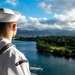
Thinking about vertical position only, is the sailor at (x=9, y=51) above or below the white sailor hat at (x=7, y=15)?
below

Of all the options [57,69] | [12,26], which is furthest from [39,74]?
[12,26]

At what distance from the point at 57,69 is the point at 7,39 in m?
14.7

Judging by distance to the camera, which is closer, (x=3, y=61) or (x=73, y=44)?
(x=3, y=61)

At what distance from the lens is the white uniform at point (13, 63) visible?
520 mm

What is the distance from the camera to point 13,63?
0.53 metres

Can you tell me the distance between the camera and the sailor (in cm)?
52

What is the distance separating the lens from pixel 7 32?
58cm

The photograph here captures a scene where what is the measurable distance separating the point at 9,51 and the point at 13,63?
30mm

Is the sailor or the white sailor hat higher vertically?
the white sailor hat

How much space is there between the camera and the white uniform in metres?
0.52

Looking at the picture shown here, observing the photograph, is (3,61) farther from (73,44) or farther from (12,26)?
(73,44)

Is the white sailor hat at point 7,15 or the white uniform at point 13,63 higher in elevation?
the white sailor hat at point 7,15

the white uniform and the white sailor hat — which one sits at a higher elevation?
the white sailor hat

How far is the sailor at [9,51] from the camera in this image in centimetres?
52
